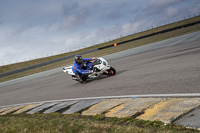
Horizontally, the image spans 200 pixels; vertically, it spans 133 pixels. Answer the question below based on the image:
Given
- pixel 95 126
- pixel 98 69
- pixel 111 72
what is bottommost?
pixel 95 126

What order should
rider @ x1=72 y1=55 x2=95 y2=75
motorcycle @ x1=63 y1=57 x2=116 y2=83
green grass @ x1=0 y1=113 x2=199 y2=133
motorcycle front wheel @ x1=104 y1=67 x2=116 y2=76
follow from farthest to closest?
motorcycle front wheel @ x1=104 y1=67 x2=116 y2=76 < rider @ x1=72 y1=55 x2=95 y2=75 < motorcycle @ x1=63 y1=57 x2=116 y2=83 < green grass @ x1=0 y1=113 x2=199 y2=133

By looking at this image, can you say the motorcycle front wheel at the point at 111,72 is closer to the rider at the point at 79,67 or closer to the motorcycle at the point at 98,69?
the motorcycle at the point at 98,69

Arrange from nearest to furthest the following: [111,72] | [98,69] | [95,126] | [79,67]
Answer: [95,126] → [98,69] → [79,67] → [111,72]

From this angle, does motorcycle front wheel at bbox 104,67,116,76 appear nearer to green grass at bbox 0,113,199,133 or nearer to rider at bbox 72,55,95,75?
rider at bbox 72,55,95,75

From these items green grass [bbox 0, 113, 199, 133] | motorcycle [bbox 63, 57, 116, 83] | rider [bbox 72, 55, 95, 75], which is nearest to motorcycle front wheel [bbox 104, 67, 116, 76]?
motorcycle [bbox 63, 57, 116, 83]

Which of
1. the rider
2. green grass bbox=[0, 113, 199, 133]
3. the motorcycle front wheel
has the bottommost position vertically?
green grass bbox=[0, 113, 199, 133]

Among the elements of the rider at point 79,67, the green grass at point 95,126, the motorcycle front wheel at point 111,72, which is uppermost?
the rider at point 79,67

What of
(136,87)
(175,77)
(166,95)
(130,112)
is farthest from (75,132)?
(175,77)

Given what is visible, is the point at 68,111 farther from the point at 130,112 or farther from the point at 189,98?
the point at 189,98

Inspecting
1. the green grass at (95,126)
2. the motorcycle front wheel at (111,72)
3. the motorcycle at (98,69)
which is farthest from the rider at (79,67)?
the green grass at (95,126)

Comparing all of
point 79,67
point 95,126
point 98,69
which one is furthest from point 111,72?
point 95,126

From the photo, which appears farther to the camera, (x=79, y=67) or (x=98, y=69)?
(x=79, y=67)

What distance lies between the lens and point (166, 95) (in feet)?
18.6

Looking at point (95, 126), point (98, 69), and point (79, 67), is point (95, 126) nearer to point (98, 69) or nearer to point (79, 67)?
point (98, 69)
